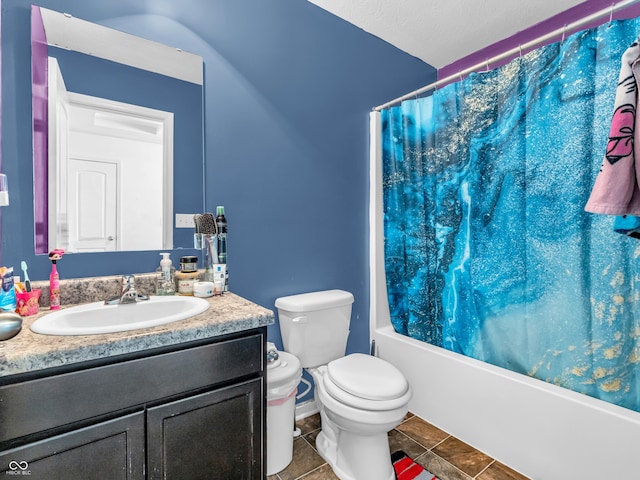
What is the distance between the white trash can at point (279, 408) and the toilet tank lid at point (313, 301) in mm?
231

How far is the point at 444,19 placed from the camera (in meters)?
1.92

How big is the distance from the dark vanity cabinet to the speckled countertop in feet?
0.12

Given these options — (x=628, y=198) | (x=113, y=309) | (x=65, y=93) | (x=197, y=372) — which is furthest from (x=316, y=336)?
(x=65, y=93)

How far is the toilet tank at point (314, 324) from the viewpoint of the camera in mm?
1675

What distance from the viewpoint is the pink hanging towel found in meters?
1.01

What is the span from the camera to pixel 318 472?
1481mm

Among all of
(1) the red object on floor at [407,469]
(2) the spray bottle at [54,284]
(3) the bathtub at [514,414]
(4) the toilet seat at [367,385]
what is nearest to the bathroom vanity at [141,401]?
(2) the spray bottle at [54,284]

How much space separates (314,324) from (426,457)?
0.85m

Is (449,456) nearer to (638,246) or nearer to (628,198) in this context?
(638,246)

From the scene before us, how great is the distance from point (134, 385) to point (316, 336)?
1010 mm

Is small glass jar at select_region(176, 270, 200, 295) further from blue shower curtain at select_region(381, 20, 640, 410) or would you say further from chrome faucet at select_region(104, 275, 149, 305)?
blue shower curtain at select_region(381, 20, 640, 410)

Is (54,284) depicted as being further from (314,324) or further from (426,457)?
(426,457)

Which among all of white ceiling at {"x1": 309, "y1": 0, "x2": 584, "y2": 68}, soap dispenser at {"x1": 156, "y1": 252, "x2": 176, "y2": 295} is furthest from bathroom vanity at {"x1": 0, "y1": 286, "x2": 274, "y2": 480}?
white ceiling at {"x1": 309, "y1": 0, "x2": 584, "y2": 68}

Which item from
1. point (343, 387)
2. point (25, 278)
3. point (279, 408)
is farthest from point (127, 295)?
point (343, 387)
